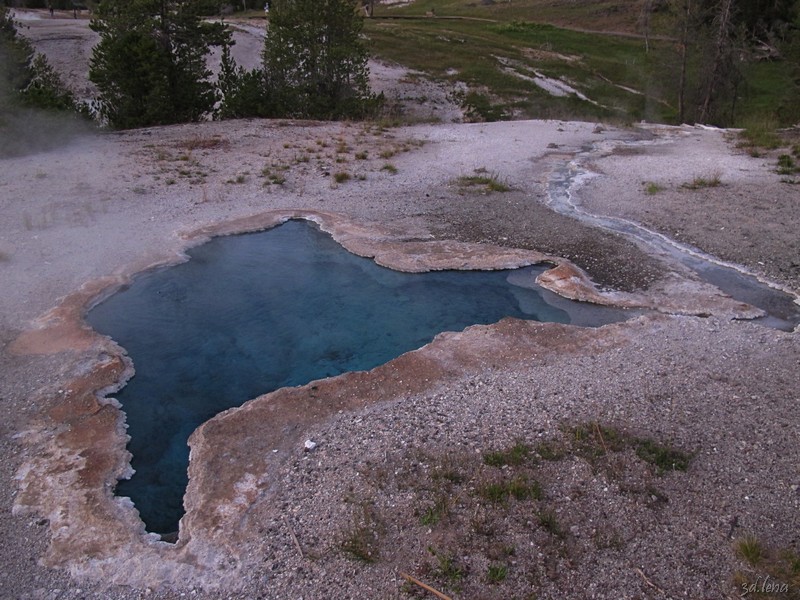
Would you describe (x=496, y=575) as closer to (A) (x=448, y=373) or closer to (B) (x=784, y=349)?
(A) (x=448, y=373)

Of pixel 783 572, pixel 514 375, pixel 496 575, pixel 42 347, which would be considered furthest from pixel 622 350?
pixel 42 347

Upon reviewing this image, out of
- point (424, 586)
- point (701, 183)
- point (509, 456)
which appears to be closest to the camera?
point (424, 586)

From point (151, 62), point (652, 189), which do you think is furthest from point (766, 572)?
point (151, 62)

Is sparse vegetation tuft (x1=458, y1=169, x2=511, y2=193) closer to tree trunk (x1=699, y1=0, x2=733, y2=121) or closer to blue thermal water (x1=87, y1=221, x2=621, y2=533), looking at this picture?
blue thermal water (x1=87, y1=221, x2=621, y2=533)

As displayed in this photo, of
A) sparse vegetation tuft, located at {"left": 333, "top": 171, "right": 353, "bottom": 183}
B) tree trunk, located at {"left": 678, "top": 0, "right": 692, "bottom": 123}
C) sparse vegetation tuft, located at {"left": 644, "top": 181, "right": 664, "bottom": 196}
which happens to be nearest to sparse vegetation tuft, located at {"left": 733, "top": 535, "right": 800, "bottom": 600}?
sparse vegetation tuft, located at {"left": 644, "top": 181, "right": 664, "bottom": 196}

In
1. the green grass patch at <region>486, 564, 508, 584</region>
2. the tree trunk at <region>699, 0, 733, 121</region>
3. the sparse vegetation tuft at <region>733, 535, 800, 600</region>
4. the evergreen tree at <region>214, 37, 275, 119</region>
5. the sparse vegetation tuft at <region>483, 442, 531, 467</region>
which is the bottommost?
the green grass patch at <region>486, 564, 508, 584</region>

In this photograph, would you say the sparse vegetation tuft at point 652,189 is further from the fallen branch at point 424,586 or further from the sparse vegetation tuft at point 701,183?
the fallen branch at point 424,586

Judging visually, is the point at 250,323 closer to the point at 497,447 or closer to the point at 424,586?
the point at 497,447
